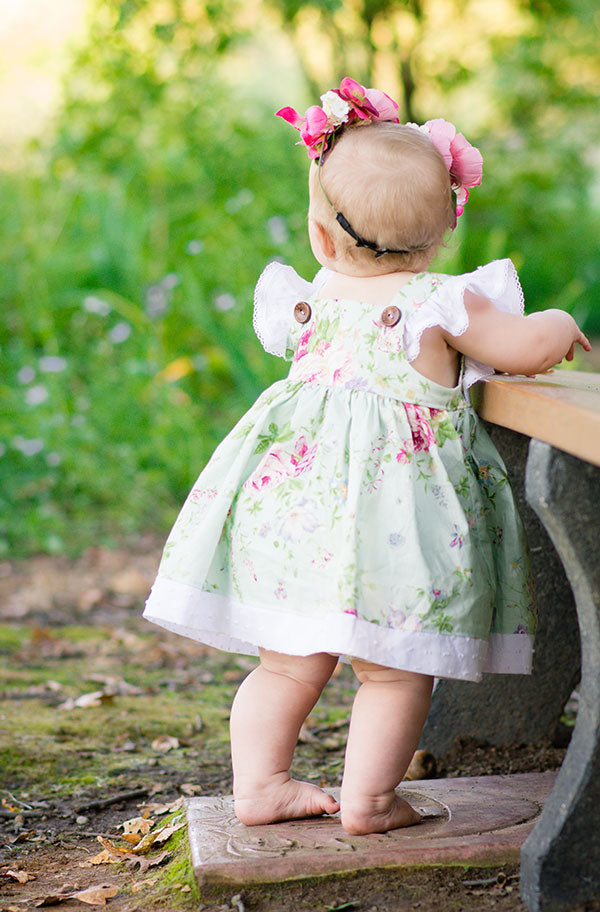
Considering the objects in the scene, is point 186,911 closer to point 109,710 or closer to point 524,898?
point 524,898

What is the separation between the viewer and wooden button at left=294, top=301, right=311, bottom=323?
183 cm

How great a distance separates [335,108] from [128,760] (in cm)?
149

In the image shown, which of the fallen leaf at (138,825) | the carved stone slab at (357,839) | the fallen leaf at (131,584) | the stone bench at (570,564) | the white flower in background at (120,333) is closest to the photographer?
the stone bench at (570,564)

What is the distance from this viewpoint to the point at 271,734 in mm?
1731

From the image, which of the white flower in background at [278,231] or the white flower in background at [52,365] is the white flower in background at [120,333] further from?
the white flower in background at [278,231]

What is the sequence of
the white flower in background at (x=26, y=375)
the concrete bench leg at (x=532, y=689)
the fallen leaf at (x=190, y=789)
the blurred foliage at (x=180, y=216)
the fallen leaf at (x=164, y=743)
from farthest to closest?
the white flower in background at (x=26, y=375) → the blurred foliage at (x=180, y=216) → the fallen leaf at (x=164, y=743) → the fallen leaf at (x=190, y=789) → the concrete bench leg at (x=532, y=689)

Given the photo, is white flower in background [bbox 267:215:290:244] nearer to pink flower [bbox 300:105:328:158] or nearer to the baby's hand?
pink flower [bbox 300:105:328:158]

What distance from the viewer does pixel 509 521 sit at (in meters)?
1.76

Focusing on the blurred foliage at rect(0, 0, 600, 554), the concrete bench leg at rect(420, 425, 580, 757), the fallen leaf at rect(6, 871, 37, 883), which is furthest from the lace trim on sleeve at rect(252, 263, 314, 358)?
the blurred foliage at rect(0, 0, 600, 554)

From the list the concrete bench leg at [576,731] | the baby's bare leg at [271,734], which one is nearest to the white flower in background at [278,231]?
the baby's bare leg at [271,734]

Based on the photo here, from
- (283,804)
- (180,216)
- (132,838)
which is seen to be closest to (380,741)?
(283,804)

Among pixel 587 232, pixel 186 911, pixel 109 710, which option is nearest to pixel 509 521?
pixel 186 911

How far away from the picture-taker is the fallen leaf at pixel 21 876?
5.80ft

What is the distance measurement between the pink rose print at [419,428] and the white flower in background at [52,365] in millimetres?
3257
